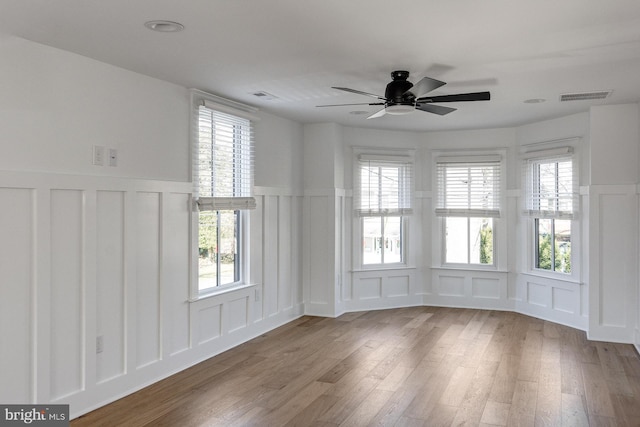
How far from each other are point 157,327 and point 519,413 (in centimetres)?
287

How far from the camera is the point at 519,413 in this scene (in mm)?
3623

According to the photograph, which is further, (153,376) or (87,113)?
(153,376)

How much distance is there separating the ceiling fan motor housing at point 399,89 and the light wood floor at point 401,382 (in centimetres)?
226

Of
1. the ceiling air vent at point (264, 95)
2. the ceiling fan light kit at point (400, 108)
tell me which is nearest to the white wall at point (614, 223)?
the ceiling fan light kit at point (400, 108)

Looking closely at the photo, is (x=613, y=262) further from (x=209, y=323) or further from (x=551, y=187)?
(x=209, y=323)

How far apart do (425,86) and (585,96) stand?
232 cm

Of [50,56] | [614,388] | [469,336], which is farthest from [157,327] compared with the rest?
[614,388]

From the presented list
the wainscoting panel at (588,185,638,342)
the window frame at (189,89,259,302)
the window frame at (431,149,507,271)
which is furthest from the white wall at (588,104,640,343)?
the window frame at (189,89,259,302)

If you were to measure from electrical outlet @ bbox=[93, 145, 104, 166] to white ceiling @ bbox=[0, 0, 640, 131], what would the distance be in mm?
634

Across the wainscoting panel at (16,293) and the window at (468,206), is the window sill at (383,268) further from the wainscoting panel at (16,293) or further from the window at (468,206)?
the wainscoting panel at (16,293)

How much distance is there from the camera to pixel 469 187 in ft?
23.9

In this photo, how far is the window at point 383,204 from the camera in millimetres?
7148

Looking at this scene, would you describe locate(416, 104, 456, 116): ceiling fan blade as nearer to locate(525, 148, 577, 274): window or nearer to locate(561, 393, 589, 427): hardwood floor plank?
locate(561, 393, 589, 427): hardwood floor plank

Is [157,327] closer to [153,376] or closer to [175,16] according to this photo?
[153,376]
